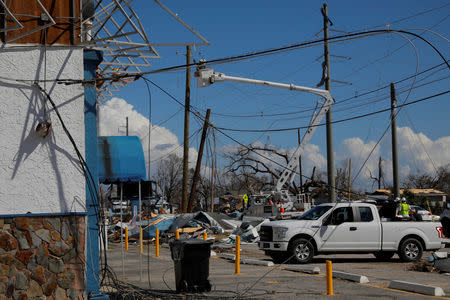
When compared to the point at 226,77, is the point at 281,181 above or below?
below

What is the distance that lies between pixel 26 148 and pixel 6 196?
35.3 inches

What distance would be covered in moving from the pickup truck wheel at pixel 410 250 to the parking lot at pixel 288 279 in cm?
27

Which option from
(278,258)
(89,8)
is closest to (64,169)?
(89,8)

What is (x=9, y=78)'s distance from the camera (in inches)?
402

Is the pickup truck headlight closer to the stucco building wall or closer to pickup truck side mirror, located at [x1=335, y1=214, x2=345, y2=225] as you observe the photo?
pickup truck side mirror, located at [x1=335, y1=214, x2=345, y2=225]

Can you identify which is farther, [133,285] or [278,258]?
[278,258]

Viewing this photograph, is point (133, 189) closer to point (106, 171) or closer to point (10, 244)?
point (106, 171)

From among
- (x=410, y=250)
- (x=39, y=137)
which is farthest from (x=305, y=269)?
(x=39, y=137)

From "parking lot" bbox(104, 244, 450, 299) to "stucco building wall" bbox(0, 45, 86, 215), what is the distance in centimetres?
245

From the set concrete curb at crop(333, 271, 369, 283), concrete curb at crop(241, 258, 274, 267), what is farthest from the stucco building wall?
concrete curb at crop(241, 258, 274, 267)

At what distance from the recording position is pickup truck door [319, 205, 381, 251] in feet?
59.7

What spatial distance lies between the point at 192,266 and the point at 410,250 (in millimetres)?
9922

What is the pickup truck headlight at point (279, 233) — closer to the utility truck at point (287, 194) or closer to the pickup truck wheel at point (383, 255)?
the pickup truck wheel at point (383, 255)

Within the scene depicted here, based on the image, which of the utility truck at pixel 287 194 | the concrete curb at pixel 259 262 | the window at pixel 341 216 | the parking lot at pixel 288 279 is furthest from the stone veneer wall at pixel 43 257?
the utility truck at pixel 287 194
